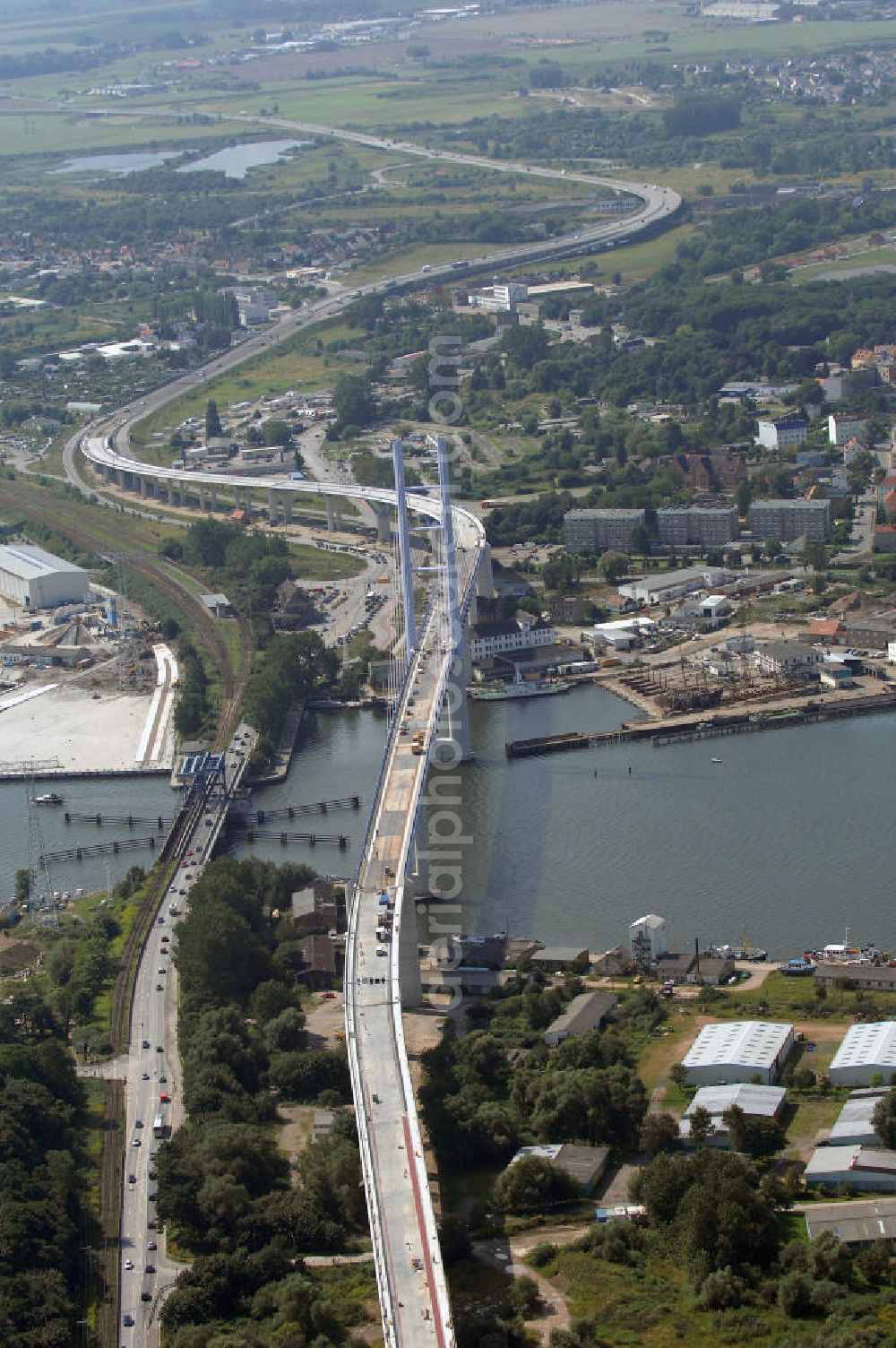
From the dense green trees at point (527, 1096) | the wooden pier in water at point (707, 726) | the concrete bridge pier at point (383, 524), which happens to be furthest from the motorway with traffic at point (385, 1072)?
the concrete bridge pier at point (383, 524)

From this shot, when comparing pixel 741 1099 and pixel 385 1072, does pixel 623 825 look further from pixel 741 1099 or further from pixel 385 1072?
pixel 385 1072

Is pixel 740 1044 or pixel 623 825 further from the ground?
pixel 740 1044

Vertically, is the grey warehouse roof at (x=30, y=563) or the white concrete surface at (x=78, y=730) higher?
the grey warehouse roof at (x=30, y=563)

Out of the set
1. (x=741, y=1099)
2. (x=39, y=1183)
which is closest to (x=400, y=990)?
(x=741, y=1099)

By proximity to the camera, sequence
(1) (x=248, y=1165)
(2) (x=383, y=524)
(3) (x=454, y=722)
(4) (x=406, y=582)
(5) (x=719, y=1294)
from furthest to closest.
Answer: (2) (x=383, y=524)
(4) (x=406, y=582)
(3) (x=454, y=722)
(1) (x=248, y=1165)
(5) (x=719, y=1294)

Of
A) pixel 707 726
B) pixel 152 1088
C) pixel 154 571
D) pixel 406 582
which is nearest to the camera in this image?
pixel 152 1088

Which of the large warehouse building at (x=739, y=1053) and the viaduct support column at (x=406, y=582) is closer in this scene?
the large warehouse building at (x=739, y=1053)

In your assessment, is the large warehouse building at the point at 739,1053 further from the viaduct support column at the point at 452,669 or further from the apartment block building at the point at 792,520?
the apartment block building at the point at 792,520
